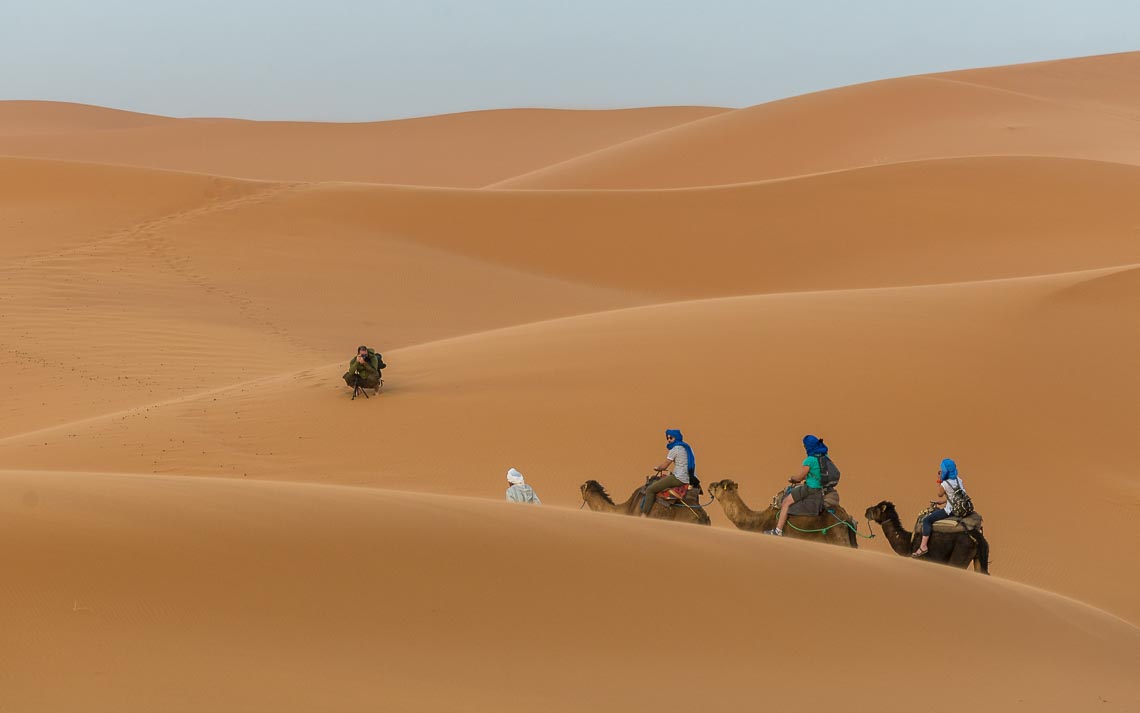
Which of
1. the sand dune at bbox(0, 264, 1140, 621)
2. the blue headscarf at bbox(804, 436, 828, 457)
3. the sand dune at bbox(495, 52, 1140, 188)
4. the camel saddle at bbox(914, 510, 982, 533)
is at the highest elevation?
the sand dune at bbox(495, 52, 1140, 188)

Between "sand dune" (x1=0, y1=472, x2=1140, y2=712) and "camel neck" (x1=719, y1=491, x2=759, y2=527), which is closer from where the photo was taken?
"sand dune" (x1=0, y1=472, x2=1140, y2=712)

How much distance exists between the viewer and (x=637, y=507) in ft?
37.8

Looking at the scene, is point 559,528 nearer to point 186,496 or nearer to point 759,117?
point 186,496

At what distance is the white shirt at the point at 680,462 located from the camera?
11.2m

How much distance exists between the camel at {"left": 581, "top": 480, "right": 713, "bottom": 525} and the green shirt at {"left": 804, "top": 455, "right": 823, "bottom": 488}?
3.03 feet

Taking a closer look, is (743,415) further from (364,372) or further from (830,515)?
(830,515)

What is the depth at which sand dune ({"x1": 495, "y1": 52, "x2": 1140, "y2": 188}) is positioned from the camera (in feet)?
179

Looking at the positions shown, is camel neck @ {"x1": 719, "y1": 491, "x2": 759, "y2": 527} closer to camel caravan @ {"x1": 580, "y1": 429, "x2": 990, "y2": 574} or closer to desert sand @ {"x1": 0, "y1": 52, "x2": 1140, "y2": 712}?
camel caravan @ {"x1": 580, "y1": 429, "x2": 990, "y2": 574}

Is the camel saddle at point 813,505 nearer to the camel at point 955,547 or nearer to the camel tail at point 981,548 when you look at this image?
the camel at point 955,547

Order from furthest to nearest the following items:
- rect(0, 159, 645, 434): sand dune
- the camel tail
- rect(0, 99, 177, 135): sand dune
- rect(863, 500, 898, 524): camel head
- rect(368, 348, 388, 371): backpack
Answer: rect(0, 99, 177, 135): sand dune < rect(0, 159, 645, 434): sand dune < rect(368, 348, 388, 371): backpack < rect(863, 500, 898, 524): camel head < the camel tail

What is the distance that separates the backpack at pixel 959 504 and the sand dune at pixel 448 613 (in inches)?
60.7

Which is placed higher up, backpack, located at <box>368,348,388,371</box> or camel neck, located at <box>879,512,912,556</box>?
backpack, located at <box>368,348,388,371</box>

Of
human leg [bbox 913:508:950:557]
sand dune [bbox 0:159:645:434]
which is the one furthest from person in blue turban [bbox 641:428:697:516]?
sand dune [bbox 0:159:645:434]

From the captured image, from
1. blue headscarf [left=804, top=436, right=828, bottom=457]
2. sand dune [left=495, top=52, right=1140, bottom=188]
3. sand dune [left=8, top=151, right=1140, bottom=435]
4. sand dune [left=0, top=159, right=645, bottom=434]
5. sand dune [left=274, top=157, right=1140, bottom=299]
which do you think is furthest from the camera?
sand dune [left=495, top=52, right=1140, bottom=188]
